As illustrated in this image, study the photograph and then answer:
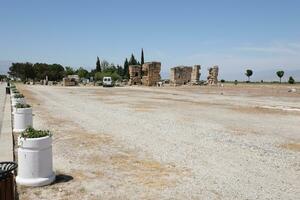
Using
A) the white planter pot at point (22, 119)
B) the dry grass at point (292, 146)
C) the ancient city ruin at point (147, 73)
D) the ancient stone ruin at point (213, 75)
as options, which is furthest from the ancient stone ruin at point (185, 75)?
the dry grass at point (292, 146)

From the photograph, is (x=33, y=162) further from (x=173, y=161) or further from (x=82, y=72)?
(x=82, y=72)

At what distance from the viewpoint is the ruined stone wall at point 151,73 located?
57.0m

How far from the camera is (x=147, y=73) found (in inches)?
2291

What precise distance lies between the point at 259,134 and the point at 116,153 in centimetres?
479

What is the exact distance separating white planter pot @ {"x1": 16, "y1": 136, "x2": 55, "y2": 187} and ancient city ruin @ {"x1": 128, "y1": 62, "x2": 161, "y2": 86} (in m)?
51.2

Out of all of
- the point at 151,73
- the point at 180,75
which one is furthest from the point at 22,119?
the point at 180,75

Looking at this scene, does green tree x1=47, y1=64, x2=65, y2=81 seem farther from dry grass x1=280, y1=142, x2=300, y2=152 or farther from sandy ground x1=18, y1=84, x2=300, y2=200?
dry grass x1=280, y1=142, x2=300, y2=152

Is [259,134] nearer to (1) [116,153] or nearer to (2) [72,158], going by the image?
(1) [116,153]

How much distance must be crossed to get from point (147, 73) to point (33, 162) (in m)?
52.7

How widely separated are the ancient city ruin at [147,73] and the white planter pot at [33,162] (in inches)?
2015

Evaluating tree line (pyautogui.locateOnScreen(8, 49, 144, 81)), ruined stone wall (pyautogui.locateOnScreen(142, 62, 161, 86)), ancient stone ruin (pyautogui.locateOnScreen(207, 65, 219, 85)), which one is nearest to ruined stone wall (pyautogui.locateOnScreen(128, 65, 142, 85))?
ruined stone wall (pyautogui.locateOnScreen(142, 62, 161, 86))

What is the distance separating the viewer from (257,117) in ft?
50.8

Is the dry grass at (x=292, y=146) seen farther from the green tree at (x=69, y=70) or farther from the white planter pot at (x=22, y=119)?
the green tree at (x=69, y=70)

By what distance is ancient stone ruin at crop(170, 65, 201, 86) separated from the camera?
60656mm
